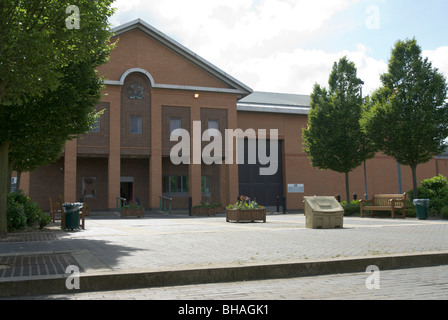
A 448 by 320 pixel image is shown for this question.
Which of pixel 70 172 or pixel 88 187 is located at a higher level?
pixel 70 172

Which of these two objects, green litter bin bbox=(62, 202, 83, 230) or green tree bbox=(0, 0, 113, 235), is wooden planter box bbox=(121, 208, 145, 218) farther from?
green tree bbox=(0, 0, 113, 235)

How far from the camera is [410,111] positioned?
66.8ft

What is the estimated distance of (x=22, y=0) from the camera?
8320 mm

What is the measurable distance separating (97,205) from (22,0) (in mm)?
24428

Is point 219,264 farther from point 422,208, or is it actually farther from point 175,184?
point 175,184

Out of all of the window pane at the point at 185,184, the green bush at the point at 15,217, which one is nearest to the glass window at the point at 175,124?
the window pane at the point at 185,184

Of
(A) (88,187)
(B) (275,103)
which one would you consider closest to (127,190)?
(A) (88,187)

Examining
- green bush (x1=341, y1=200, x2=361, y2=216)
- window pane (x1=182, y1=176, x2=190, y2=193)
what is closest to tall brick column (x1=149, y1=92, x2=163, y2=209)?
window pane (x1=182, y1=176, x2=190, y2=193)

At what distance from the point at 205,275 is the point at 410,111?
1793 centimetres

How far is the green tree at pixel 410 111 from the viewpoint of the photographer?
19.9 meters

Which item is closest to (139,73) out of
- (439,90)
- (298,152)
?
(298,152)

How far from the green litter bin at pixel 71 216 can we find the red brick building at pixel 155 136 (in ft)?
53.4

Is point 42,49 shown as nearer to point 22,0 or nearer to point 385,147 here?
point 22,0

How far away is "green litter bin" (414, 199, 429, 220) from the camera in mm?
17234
